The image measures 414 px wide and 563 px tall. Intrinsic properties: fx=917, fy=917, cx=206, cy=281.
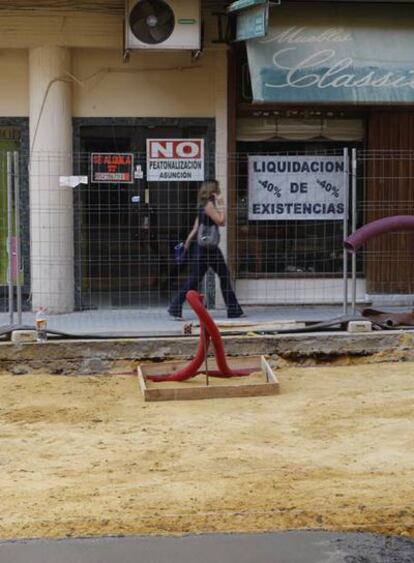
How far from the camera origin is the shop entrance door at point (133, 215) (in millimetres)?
12961

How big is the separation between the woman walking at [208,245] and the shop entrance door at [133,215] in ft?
2.32

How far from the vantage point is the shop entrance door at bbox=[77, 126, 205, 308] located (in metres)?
13.0

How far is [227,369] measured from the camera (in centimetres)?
957

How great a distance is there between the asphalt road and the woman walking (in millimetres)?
7202

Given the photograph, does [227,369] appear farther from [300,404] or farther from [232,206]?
[232,206]

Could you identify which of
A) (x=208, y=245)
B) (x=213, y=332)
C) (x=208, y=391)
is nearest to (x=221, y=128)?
(x=208, y=245)

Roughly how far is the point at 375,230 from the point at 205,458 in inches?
190

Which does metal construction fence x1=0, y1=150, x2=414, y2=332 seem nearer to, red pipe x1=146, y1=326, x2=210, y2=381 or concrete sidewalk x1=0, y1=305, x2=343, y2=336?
concrete sidewalk x1=0, y1=305, x2=343, y2=336

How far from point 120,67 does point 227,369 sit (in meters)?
5.61

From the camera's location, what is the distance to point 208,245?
12.3m

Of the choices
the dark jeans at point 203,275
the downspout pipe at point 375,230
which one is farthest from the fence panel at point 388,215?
the downspout pipe at point 375,230

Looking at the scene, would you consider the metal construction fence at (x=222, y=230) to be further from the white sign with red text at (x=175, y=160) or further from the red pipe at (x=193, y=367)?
the red pipe at (x=193, y=367)

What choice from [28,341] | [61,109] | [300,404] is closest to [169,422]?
[300,404]

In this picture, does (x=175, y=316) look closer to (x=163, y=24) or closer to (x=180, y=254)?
(x=180, y=254)
